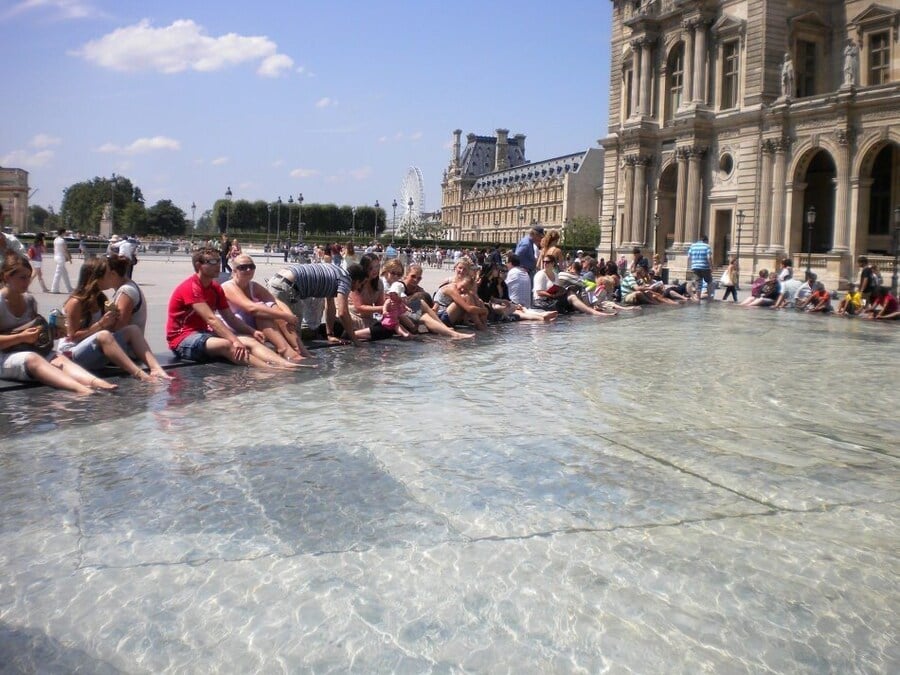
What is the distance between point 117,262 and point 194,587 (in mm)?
4640

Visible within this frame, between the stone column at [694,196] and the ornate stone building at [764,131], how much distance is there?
0.05m

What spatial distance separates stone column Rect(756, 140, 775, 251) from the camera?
117 feet

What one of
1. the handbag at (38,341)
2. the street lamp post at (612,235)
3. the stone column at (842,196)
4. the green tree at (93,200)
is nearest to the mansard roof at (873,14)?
the stone column at (842,196)

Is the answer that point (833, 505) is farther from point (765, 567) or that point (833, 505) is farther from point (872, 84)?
point (872, 84)

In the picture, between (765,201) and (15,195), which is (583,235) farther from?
(15,195)

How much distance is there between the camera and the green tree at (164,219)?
108m

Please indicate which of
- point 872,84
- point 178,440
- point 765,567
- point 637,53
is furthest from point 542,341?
point 637,53

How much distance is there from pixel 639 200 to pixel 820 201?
839 cm

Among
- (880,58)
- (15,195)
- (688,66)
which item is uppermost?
(688,66)

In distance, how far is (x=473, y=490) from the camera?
410 cm

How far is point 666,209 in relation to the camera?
141ft

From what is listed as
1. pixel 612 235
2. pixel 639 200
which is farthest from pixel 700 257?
pixel 612 235

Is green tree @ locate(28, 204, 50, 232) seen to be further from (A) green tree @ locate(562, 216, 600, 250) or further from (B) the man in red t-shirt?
(B) the man in red t-shirt

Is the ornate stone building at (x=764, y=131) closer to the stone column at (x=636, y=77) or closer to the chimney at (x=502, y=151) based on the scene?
the stone column at (x=636, y=77)
